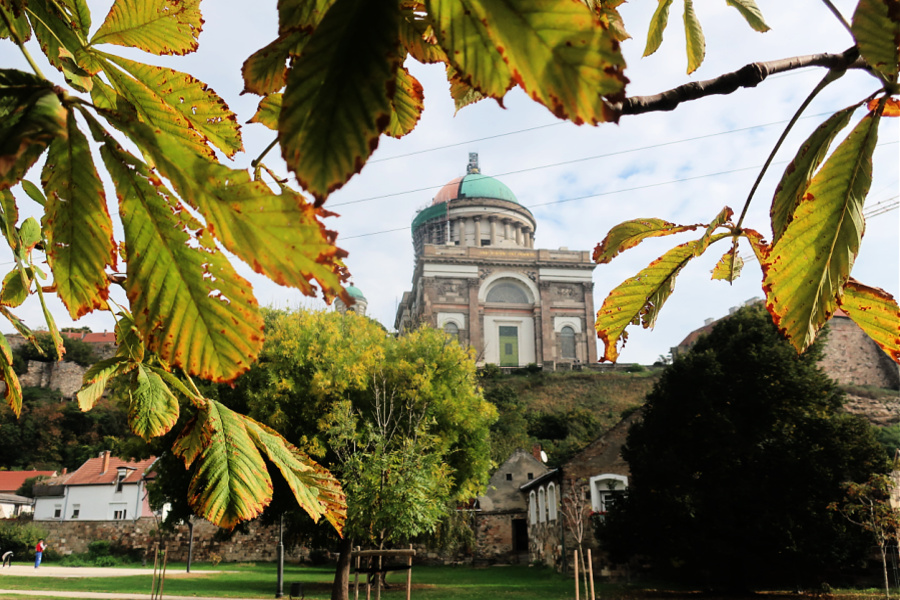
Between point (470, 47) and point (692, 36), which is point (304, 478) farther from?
point (692, 36)

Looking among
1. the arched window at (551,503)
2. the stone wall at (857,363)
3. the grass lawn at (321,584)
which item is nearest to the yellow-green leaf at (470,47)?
the grass lawn at (321,584)

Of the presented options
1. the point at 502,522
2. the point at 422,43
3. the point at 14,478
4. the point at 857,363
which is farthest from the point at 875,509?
the point at 14,478

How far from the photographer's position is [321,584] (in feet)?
68.4

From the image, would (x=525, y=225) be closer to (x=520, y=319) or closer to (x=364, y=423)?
(x=520, y=319)

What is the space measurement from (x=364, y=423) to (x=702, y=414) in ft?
27.4

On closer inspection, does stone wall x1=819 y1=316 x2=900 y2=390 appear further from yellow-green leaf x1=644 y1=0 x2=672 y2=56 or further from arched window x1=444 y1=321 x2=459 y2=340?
yellow-green leaf x1=644 y1=0 x2=672 y2=56

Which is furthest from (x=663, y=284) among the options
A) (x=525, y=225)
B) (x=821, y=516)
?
(x=525, y=225)

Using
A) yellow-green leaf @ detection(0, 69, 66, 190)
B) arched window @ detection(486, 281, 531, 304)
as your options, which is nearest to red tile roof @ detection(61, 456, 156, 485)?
arched window @ detection(486, 281, 531, 304)

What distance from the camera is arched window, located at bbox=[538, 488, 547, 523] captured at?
24.2 meters

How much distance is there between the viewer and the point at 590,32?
32 centimetres

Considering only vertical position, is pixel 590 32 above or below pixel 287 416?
below

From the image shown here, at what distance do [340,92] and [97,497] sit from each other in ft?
133

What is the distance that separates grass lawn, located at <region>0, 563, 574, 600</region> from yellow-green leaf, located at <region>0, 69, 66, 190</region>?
664 inches

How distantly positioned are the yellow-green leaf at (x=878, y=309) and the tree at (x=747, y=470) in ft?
48.6
